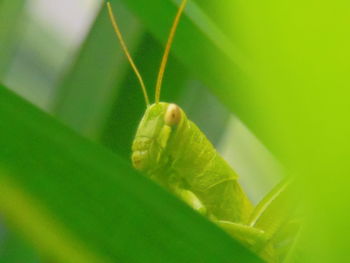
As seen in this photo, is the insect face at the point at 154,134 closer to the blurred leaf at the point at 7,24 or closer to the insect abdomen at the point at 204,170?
the insect abdomen at the point at 204,170

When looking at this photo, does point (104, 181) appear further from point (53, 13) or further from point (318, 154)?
point (53, 13)

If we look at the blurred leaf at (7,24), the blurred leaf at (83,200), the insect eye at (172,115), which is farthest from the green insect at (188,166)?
the blurred leaf at (83,200)

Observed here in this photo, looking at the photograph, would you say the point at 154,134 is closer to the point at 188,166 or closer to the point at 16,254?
the point at 188,166

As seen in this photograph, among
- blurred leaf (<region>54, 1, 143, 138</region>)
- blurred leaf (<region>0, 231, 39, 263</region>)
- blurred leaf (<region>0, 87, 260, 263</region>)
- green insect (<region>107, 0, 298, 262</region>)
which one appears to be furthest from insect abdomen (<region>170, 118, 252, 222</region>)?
blurred leaf (<region>0, 87, 260, 263</region>)

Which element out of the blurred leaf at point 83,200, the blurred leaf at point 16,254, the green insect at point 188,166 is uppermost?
the green insect at point 188,166

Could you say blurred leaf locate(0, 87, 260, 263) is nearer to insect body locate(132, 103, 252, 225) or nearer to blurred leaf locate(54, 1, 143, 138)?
blurred leaf locate(54, 1, 143, 138)

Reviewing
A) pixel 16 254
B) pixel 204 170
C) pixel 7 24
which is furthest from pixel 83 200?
pixel 204 170

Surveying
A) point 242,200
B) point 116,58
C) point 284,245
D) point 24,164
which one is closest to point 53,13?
point 116,58

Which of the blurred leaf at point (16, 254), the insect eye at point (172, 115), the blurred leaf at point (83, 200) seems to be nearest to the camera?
the blurred leaf at point (83, 200)
